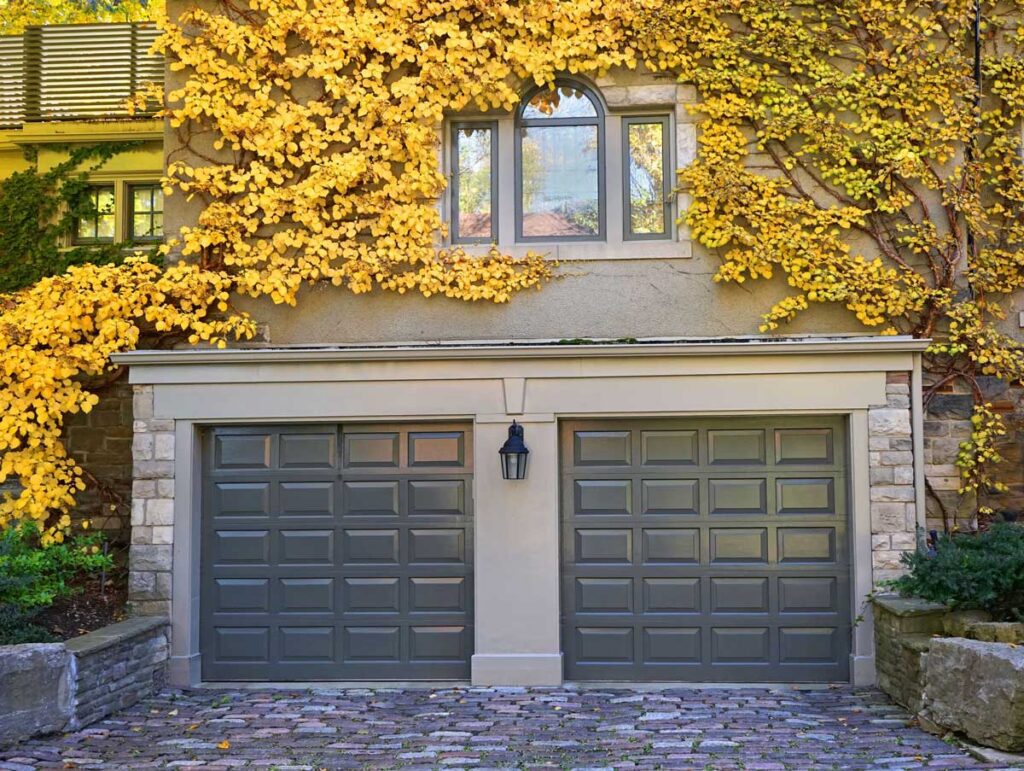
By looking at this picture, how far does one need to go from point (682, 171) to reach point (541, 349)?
1.90 metres

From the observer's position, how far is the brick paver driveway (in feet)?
20.3

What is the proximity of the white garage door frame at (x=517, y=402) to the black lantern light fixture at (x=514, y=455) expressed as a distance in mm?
143

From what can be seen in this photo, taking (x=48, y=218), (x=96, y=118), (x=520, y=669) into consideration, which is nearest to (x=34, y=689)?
(x=520, y=669)

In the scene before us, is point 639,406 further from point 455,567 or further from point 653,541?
point 455,567

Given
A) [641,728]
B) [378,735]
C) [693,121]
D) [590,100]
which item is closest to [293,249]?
[590,100]

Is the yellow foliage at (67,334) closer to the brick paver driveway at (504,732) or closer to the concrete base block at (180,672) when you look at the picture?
the concrete base block at (180,672)

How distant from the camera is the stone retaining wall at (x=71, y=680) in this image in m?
6.66

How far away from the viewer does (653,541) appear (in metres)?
8.59

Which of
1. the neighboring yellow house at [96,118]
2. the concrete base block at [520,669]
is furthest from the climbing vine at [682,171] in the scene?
the neighboring yellow house at [96,118]

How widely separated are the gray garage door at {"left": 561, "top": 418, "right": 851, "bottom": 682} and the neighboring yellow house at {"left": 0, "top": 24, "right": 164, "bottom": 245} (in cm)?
654

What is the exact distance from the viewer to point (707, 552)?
336 inches

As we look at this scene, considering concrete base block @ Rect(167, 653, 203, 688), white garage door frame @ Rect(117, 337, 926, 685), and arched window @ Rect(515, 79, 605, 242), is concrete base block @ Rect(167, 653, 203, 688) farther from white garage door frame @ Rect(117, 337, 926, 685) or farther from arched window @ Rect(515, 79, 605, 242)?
arched window @ Rect(515, 79, 605, 242)

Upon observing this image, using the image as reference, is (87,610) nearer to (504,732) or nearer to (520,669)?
(520,669)

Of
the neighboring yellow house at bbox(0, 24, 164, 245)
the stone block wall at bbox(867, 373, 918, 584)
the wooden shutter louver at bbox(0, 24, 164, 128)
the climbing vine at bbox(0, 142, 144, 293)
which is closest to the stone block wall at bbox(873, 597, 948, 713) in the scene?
the stone block wall at bbox(867, 373, 918, 584)
